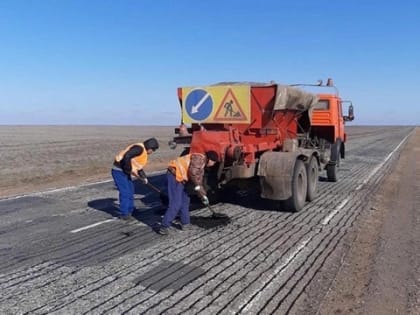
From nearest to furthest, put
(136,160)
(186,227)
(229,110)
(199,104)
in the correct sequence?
(186,227) < (136,160) < (229,110) < (199,104)

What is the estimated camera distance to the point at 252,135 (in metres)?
9.32

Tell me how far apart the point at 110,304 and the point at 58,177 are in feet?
38.4

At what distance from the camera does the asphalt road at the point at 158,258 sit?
4594 millimetres

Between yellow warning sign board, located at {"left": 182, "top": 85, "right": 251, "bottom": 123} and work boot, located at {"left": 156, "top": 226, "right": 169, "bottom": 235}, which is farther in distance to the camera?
yellow warning sign board, located at {"left": 182, "top": 85, "right": 251, "bottom": 123}

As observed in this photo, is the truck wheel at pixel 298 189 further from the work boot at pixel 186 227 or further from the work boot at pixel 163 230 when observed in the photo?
the work boot at pixel 163 230

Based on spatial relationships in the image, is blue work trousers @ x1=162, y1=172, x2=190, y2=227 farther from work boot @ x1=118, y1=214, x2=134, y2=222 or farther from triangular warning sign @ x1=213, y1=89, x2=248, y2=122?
triangular warning sign @ x1=213, y1=89, x2=248, y2=122

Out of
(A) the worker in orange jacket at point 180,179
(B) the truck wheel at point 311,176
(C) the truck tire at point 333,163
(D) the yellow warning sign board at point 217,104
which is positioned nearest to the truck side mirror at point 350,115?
(C) the truck tire at point 333,163

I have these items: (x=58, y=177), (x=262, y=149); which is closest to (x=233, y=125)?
(x=262, y=149)

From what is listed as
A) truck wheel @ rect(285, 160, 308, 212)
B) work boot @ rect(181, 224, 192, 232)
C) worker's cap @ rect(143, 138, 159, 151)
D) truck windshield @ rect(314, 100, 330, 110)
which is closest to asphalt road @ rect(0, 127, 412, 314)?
work boot @ rect(181, 224, 192, 232)

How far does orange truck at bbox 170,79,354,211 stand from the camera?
8.56 metres

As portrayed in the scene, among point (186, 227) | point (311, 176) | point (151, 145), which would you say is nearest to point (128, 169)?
point (151, 145)

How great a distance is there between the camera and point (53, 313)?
4.25 meters

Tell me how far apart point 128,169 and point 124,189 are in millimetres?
401

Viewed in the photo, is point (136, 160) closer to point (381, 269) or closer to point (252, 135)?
point (252, 135)
